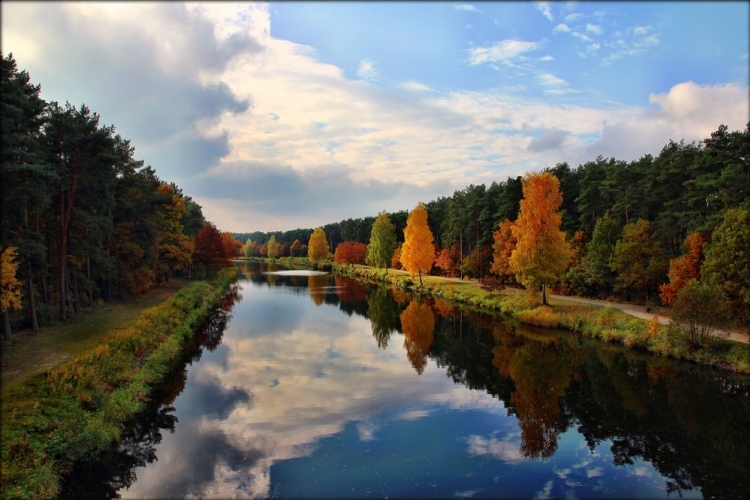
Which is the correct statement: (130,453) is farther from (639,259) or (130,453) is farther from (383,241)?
(383,241)

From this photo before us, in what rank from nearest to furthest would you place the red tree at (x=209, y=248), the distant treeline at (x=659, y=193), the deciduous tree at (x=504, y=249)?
the distant treeline at (x=659, y=193) < the deciduous tree at (x=504, y=249) < the red tree at (x=209, y=248)

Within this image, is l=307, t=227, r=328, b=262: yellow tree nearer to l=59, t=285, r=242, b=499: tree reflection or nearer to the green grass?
the green grass

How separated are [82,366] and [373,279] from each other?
202 feet

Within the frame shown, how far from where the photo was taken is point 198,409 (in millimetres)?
17562

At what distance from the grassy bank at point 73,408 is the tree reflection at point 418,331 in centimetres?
1339

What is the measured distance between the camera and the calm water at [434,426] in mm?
12039

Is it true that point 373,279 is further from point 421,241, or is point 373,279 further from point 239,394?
point 239,394

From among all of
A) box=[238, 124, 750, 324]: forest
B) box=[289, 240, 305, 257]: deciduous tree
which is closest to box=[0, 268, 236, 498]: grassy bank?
box=[238, 124, 750, 324]: forest

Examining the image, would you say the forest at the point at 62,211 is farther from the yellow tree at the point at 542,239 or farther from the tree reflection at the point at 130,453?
the yellow tree at the point at 542,239

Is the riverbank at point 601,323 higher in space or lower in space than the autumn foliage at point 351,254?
lower

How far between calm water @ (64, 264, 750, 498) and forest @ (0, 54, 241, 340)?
9185mm

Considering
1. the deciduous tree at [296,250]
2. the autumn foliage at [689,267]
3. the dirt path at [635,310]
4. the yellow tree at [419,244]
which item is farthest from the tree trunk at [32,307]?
the deciduous tree at [296,250]

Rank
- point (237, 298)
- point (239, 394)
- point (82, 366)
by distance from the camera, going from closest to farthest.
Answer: point (82, 366) → point (239, 394) → point (237, 298)

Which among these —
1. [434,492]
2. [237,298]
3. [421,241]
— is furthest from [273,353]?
[421,241]
